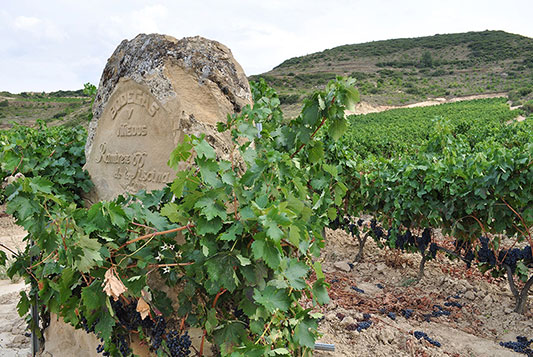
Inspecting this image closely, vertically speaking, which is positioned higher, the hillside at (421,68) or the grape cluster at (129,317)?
the hillside at (421,68)

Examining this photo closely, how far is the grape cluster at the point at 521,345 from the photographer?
3.34 metres

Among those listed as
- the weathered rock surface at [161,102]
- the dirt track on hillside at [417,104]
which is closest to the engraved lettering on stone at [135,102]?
the weathered rock surface at [161,102]

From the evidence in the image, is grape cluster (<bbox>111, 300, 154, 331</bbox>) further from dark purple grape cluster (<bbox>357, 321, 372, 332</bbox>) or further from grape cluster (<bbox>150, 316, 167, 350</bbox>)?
dark purple grape cluster (<bbox>357, 321, 372, 332</bbox>)

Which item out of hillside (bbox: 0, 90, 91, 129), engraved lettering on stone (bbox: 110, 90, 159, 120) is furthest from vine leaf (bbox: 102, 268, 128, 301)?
hillside (bbox: 0, 90, 91, 129)

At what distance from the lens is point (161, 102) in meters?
2.77

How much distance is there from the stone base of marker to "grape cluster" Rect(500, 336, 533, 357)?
2652mm

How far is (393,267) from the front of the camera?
5488 mm

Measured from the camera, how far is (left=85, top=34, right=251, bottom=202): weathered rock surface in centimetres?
272

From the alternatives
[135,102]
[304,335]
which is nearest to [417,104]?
[135,102]

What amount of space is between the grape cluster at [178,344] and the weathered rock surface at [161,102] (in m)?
1.00

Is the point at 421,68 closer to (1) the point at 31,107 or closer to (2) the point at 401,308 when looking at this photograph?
(1) the point at 31,107

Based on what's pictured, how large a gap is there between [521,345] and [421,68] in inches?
3301

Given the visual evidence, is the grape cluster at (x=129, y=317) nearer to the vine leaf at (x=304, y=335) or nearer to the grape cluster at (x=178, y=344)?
the grape cluster at (x=178, y=344)

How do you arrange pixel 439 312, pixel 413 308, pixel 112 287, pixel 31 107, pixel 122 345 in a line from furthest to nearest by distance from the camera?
pixel 31 107 < pixel 413 308 < pixel 439 312 < pixel 122 345 < pixel 112 287
